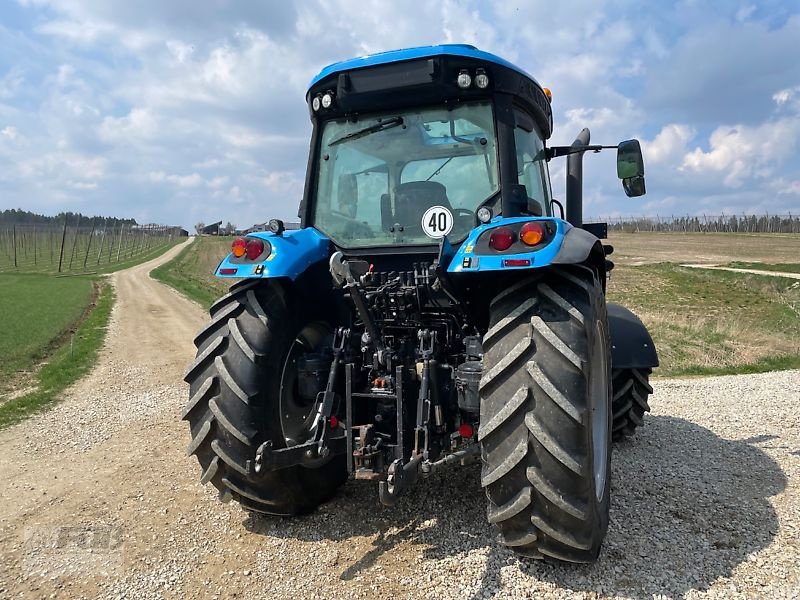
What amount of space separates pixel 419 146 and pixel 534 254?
133 cm

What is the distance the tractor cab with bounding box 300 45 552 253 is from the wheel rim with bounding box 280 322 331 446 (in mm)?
634

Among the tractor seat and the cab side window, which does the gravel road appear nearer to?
the tractor seat

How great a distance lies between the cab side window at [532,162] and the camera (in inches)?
152

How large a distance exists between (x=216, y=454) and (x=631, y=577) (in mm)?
2365

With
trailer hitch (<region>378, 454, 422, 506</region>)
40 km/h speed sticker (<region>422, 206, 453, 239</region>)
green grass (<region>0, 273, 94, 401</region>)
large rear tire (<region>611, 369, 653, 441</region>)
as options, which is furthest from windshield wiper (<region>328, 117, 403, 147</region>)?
green grass (<region>0, 273, 94, 401</region>)

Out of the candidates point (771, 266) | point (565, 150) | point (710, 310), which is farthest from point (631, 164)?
point (771, 266)

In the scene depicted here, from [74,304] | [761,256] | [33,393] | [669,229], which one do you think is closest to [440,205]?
[33,393]

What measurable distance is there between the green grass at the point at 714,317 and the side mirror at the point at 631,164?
656 centimetres

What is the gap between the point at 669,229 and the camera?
77.4 meters

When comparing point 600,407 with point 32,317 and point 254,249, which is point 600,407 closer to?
point 254,249

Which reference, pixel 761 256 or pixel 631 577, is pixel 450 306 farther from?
pixel 761 256

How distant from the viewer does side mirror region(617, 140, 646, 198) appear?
4430 mm

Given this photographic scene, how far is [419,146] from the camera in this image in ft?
12.6

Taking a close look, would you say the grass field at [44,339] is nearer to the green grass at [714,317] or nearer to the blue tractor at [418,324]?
the blue tractor at [418,324]
